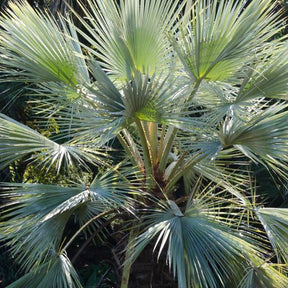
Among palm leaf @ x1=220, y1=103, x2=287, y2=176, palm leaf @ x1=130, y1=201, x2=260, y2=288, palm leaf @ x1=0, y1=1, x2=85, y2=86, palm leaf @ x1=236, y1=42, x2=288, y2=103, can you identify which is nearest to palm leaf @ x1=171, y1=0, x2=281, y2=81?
palm leaf @ x1=236, y1=42, x2=288, y2=103

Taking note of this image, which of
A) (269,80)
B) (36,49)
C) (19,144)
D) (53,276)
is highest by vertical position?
(269,80)

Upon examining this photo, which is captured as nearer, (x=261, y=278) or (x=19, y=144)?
(x=261, y=278)

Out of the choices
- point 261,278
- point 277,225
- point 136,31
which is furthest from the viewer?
point 136,31

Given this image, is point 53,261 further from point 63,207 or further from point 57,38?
point 57,38

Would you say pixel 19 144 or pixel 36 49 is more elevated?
pixel 36 49

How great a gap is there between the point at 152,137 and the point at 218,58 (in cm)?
95

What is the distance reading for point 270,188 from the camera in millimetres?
A: 6855

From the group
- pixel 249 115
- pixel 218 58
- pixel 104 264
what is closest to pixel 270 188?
pixel 104 264

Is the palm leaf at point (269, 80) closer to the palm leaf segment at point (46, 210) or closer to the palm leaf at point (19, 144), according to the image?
the palm leaf segment at point (46, 210)

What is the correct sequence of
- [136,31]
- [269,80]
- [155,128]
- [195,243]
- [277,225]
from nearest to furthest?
[195,243], [277,225], [269,80], [136,31], [155,128]

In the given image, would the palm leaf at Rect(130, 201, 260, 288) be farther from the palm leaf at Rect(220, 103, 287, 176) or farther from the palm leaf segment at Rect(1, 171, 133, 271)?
the palm leaf at Rect(220, 103, 287, 176)

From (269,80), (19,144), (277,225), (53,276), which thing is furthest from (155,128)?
(53,276)

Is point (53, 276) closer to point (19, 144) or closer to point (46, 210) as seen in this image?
point (46, 210)

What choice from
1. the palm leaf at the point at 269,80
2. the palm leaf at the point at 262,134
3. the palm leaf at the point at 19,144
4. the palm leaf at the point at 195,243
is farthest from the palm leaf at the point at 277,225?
the palm leaf at the point at 19,144
